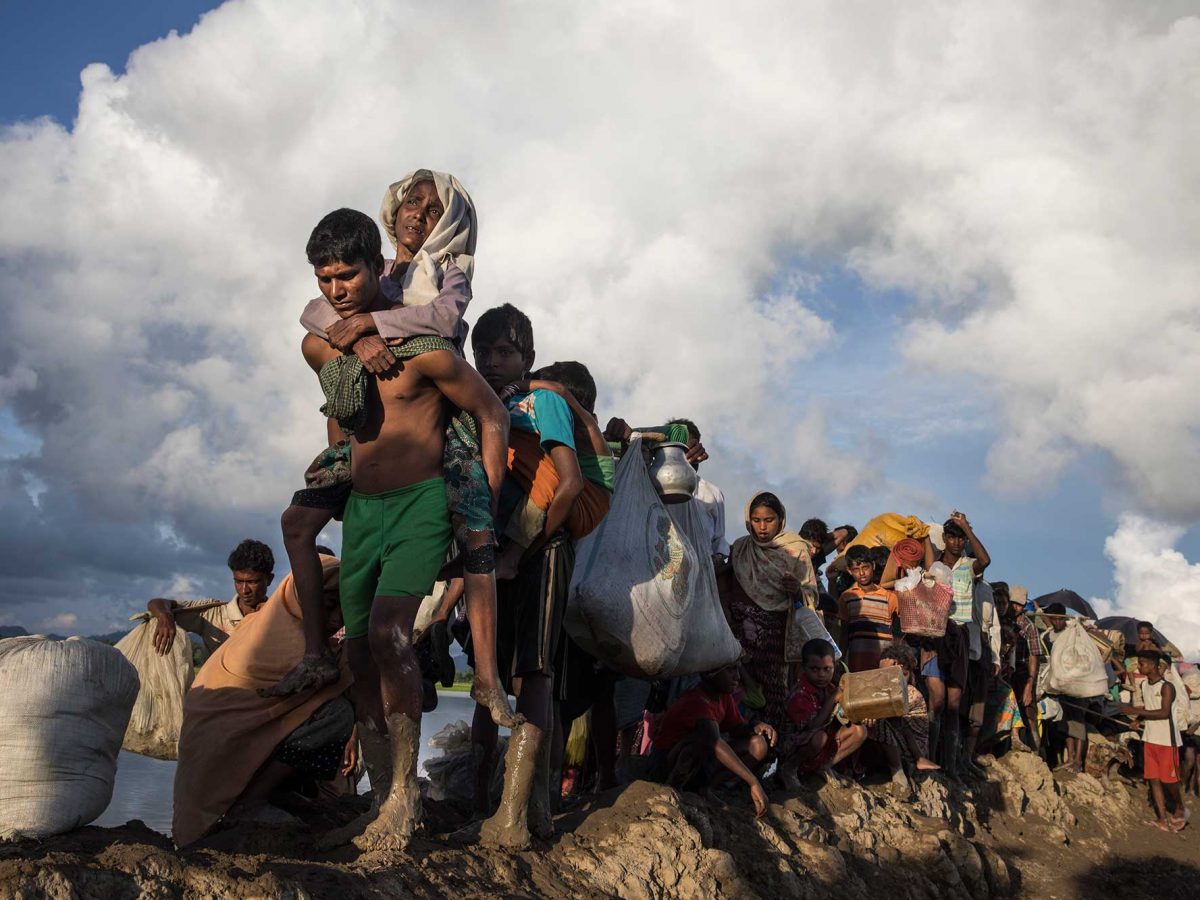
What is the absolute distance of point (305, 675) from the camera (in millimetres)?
3271

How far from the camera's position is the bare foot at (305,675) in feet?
10.7

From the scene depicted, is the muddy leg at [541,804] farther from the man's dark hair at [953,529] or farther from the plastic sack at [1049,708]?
the plastic sack at [1049,708]

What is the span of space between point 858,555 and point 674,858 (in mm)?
4210

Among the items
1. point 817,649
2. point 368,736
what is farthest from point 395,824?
point 817,649

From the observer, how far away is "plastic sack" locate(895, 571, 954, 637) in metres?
7.45

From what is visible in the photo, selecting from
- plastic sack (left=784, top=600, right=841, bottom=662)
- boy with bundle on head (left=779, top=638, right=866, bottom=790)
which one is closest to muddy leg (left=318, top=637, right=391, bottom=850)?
boy with bundle on head (left=779, top=638, right=866, bottom=790)

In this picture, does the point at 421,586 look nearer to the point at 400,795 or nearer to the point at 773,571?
the point at 400,795

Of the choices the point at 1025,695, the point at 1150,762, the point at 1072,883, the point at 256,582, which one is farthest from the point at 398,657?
the point at 1150,762

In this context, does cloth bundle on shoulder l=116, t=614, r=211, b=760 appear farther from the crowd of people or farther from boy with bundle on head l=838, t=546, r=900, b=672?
boy with bundle on head l=838, t=546, r=900, b=672

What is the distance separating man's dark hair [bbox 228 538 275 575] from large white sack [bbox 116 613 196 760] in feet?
1.25

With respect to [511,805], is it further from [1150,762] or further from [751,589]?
[1150,762]

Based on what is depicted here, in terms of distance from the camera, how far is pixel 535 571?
3.55 metres

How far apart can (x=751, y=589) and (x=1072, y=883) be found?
347 cm

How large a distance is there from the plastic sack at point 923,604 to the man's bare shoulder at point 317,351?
5.40 metres
